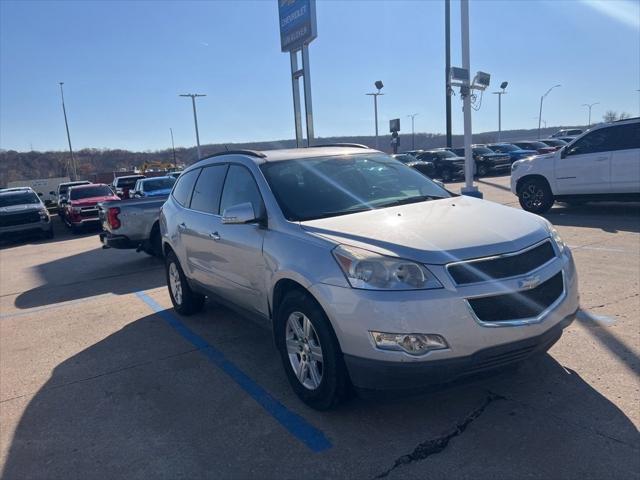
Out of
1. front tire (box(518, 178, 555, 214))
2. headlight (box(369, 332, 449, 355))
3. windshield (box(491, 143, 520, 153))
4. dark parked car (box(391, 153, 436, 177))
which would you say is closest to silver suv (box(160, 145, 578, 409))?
headlight (box(369, 332, 449, 355))

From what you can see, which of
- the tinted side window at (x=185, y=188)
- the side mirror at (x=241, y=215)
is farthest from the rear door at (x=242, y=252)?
the tinted side window at (x=185, y=188)

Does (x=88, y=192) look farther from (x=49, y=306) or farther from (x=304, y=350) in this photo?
(x=304, y=350)

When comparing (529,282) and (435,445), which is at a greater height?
(529,282)

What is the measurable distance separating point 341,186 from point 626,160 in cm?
843

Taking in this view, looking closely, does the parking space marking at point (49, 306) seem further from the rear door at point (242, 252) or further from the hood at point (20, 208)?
the hood at point (20, 208)

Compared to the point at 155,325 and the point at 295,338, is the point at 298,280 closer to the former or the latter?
the point at 295,338

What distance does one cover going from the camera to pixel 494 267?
3.00 m

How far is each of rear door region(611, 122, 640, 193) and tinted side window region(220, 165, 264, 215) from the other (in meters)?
8.79

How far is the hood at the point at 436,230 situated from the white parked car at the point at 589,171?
787 centimetres

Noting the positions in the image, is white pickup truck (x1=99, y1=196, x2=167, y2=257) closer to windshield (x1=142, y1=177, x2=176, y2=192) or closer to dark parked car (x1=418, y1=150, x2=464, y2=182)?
windshield (x1=142, y1=177, x2=176, y2=192)

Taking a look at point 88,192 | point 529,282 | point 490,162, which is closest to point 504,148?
point 490,162

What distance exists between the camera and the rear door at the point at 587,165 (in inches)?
417

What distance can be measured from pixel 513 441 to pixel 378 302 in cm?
115

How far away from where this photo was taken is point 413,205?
4.09m
